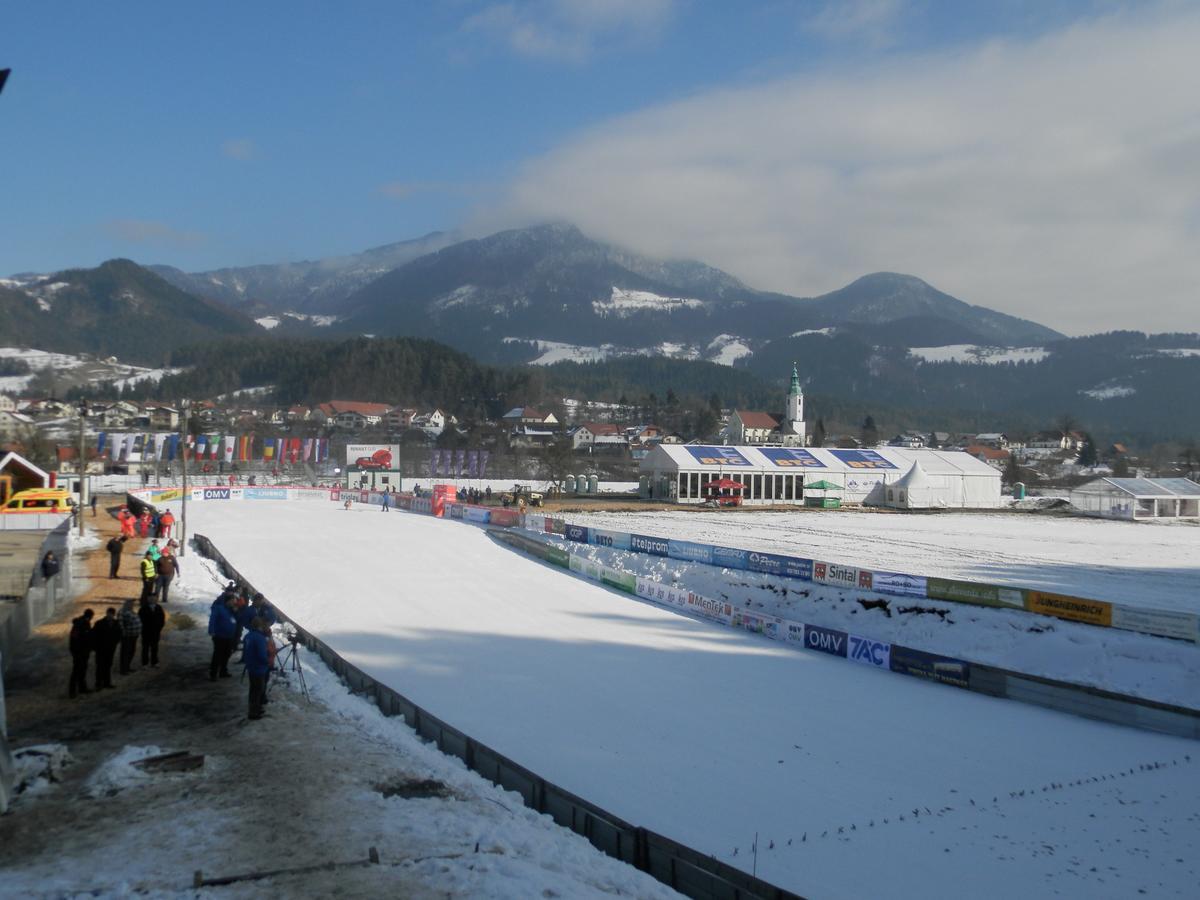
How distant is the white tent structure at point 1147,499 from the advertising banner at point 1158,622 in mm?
39987

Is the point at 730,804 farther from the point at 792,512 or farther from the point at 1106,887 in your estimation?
the point at 792,512

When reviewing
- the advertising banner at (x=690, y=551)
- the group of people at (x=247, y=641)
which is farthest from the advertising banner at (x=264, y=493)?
the group of people at (x=247, y=641)

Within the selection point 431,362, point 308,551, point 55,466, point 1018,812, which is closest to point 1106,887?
point 1018,812

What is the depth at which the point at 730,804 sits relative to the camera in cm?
1095

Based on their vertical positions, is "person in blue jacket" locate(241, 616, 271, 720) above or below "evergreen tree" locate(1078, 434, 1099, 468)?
below

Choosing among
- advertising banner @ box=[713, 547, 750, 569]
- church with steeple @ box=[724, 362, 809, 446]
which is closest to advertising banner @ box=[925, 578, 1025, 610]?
advertising banner @ box=[713, 547, 750, 569]

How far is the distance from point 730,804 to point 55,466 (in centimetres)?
7425

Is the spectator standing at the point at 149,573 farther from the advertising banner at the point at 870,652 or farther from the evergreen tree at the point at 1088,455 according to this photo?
the evergreen tree at the point at 1088,455

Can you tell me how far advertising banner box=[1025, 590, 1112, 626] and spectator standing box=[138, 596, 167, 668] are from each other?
1922 centimetres

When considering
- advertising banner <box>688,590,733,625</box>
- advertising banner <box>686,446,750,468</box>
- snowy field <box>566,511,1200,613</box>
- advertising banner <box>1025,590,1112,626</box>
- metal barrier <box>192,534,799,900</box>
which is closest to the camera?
metal barrier <box>192,534,799,900</box>

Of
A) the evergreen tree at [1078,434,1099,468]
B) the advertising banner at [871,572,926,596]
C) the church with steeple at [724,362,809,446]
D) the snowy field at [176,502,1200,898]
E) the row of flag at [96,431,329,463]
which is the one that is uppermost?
the church with steeple at [724,362,809,446]

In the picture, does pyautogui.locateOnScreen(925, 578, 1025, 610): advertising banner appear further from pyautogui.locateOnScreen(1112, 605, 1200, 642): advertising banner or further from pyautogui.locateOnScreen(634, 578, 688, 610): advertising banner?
pyautogui.locateOnScreen(634, 578, 688, 610): advertising banner

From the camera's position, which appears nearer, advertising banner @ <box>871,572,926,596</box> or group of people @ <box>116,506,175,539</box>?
advertising banner @ <box>871,572,926,596</box>

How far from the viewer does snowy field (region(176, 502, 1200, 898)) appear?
961 cm
